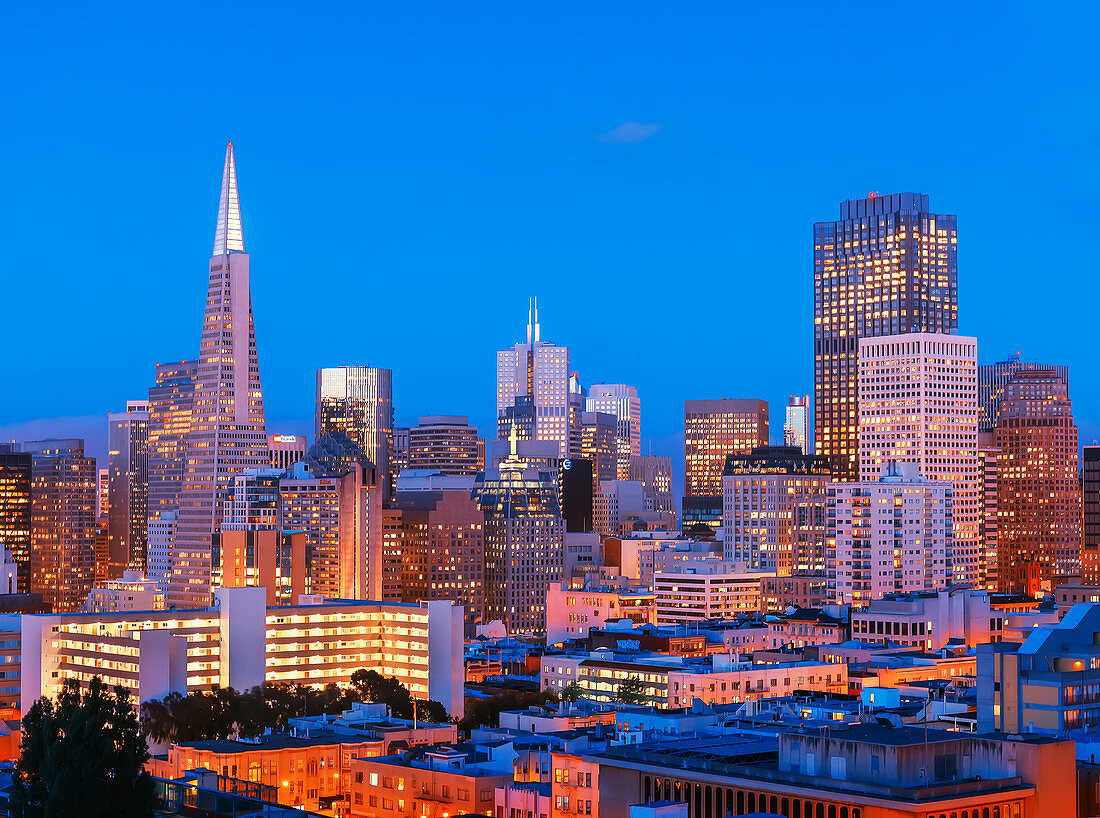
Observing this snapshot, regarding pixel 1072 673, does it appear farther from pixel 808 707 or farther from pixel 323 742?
pixel 323 742

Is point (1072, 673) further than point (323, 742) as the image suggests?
No

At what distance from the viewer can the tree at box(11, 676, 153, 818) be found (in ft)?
238

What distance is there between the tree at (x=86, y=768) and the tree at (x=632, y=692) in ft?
368

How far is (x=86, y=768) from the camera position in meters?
73.0

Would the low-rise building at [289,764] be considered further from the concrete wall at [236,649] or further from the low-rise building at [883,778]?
the concrete wall at [236,649]

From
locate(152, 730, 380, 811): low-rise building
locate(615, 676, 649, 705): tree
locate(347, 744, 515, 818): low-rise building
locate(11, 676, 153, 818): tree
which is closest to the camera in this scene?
locate(11, 676, 153, 818): tree

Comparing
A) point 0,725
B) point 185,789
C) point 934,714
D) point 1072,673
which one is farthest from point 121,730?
point 0,725

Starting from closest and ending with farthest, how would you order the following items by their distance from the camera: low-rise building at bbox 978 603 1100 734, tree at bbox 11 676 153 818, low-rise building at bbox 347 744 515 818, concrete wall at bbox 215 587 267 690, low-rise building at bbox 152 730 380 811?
tree at bbox 11 676 153 818 < low-rise building at bbox 347 744 515 818 < low-rise building at bbox 978 603 1100 734 < low-rise building at bbox 152 730 380 811 < concrete wall at bbox 215 587 267 690

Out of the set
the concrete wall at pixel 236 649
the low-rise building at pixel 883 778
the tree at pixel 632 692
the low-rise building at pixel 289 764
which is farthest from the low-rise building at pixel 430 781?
the concrete wall at pixel 236 649

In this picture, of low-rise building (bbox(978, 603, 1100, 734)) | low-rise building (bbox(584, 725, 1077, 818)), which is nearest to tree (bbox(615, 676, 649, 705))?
low-rise building (bbox(978, 603, 1100, 734))

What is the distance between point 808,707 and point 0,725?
71.4 meters

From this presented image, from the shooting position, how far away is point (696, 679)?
631ft

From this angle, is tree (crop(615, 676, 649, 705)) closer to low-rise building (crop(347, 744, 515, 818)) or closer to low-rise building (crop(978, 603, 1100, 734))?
low-rise building (crop(347, 744, 515, 818))

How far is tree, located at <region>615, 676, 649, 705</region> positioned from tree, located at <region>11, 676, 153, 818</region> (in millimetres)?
112223
